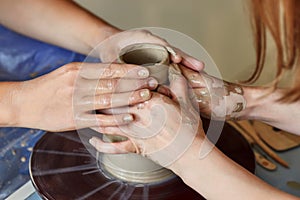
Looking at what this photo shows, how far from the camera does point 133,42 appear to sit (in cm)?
142

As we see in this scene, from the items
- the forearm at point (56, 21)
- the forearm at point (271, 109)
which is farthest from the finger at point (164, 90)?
the forearm at point (56, 21)

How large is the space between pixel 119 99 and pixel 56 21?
610 mm

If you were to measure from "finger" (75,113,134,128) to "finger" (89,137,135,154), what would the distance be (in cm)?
5

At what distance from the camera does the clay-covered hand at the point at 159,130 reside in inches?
44.3

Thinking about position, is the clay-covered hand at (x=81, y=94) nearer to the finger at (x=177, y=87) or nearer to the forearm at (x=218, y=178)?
the finger at (x=177, y=87)

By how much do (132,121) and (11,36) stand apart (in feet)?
2.51

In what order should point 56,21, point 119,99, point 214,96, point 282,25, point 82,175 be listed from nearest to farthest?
point 282,25, point 119,99, point 82,175, point 214,96, point 56,21

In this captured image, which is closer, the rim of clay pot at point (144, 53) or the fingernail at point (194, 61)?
Answer: the rim of clay pot at point (144, 53)

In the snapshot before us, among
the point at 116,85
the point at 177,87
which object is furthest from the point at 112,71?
the point at 177,87

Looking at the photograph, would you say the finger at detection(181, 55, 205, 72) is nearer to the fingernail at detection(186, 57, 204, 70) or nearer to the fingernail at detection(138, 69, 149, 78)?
the fingernail at detection(186, 57, 204, 70)

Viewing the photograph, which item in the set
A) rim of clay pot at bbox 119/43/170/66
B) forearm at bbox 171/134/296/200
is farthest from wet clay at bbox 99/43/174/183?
forearm at bbox 171/134/296/200

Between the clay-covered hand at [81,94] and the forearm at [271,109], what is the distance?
406mm

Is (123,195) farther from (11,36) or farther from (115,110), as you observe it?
(11,36)

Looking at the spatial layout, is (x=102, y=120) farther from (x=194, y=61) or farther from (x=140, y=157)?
(x=194, y=61)
